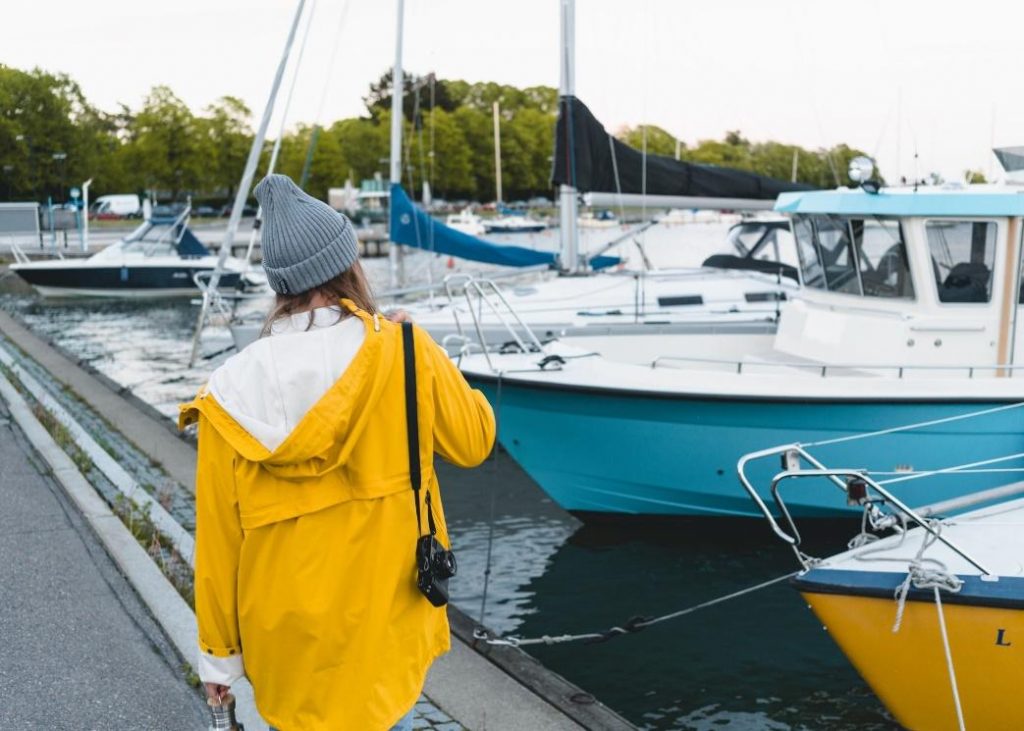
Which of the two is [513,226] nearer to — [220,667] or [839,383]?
[839,383]

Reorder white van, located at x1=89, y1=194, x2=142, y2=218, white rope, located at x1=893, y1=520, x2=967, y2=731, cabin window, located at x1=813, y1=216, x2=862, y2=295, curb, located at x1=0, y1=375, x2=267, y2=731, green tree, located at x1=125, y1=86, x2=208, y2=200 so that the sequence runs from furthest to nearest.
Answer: green tree, located at x1=125, y1=86, x2=208, y2=200, white van, located at x1=89, y1=194, x2=142, y2=218, cabin window, located at x1=813, y1=216, x2=862, y2=295, white rope, located at x1=893, y1=520, x2=967, y2=731, curb, located at x1=0, y1=375, x2=267, y2=731

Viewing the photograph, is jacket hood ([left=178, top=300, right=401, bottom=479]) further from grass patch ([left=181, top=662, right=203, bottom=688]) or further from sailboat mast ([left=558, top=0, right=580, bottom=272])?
sailboat mast ([left=558, top=0, right=580, bottom=272])

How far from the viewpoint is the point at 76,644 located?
17.9 feet

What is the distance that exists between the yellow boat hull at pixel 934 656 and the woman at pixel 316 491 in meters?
3.21

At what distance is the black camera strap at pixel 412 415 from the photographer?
2.69 m

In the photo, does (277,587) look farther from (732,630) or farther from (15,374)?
(15,374)

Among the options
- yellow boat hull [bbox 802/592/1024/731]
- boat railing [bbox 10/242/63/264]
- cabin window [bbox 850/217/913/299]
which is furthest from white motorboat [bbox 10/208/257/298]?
yellow boat hull [bbox 802/592/1024/731]

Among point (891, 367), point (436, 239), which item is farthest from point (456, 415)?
point (436, 239)

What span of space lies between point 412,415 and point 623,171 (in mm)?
13812

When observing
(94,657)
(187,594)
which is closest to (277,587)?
(94,657)

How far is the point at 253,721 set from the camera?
465 centimetres

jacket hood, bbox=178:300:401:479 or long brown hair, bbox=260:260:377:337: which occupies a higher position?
long brown hair, bbox=260:260:377:337

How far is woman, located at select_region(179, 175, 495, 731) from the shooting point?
2.64m

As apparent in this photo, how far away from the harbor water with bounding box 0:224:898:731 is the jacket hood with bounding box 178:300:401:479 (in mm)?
4759
